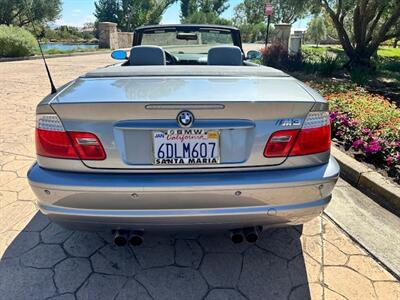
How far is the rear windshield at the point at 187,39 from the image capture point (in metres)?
4.23

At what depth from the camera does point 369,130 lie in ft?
13.6

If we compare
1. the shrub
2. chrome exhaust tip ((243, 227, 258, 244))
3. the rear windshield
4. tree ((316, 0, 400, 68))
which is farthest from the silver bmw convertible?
the shrub

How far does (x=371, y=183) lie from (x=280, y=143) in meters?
1.88

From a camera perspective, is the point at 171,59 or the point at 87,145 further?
the point at 171,59

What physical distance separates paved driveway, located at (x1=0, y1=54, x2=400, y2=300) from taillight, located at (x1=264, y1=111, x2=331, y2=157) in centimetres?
75

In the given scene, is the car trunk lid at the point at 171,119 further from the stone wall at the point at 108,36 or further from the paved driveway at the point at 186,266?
the stone wall at the point at 108,36

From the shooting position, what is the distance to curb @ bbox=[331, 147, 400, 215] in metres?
2.95

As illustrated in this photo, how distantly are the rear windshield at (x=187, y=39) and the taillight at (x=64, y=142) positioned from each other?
2796 mm

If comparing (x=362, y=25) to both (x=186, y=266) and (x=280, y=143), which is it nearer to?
(x=280, y=143)

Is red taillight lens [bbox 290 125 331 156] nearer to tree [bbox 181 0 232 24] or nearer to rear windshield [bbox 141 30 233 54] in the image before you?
rear windshield [bbox 141 30 233 54]

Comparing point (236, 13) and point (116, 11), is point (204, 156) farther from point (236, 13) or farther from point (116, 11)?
point (236, 13)

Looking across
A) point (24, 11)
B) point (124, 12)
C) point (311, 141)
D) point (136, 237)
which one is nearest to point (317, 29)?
point (124, 12)

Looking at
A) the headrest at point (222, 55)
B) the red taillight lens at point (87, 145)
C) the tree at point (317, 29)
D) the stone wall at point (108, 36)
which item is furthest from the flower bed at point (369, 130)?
the tree at point (317, 29)

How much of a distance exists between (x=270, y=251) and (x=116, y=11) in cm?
4974
